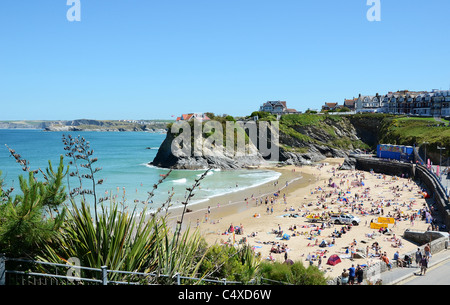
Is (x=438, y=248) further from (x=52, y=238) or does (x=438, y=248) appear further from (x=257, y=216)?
A: (x=52, y=238)

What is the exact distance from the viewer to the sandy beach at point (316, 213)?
2058 cm

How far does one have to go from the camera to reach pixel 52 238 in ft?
19.0

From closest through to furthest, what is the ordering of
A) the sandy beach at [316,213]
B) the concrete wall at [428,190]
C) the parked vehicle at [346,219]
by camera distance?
the concrete wall at [428,190] < the sandy beach at [316,213] < the parked vehicle at [346,219]

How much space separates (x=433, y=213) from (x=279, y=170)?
32.7m

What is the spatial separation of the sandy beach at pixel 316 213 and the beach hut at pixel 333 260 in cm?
25

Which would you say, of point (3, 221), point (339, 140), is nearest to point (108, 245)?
point (3, 221)

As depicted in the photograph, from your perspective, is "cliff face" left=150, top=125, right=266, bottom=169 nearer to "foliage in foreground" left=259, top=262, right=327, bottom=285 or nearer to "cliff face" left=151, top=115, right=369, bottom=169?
"cliff face" left=151, top=115, right=369, bottom=169

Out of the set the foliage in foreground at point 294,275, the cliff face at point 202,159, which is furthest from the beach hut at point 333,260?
the cliff face at point 202,159

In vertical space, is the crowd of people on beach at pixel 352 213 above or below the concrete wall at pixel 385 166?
below

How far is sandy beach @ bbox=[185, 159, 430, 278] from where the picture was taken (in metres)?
20.6

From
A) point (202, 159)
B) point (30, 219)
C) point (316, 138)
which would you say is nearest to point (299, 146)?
point (316, 138)

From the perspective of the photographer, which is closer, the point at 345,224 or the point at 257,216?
the point at 345,224

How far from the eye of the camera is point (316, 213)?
30312mm

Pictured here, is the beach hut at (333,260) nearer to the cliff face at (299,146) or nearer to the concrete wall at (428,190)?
the concrete wall at (428,190)
